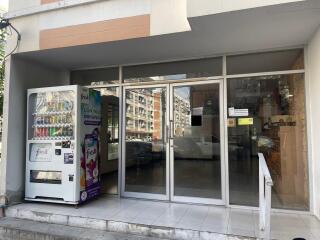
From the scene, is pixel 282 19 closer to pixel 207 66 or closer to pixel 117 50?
pixel 207 66

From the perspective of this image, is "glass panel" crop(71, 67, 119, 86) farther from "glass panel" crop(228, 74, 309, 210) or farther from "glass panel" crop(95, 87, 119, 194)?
"glass panel" crop(228, 74, 309, 210)

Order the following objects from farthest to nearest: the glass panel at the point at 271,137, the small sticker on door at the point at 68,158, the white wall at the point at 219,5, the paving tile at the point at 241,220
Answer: the small sticker on door at the point at 68,158
the glass panel at the point at 271,137
the paving tile at the point at 241,220
the white wall at the point at 219,5

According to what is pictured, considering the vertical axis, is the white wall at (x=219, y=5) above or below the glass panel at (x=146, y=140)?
above

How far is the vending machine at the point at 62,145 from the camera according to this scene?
479 cm

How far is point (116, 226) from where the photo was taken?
13.5 ft

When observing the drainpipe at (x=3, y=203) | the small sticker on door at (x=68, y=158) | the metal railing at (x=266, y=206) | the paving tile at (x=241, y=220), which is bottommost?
A: the paving tile at (x=241, y=220)

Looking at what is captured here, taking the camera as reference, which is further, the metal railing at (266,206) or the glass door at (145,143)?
the glass door at (145,143)

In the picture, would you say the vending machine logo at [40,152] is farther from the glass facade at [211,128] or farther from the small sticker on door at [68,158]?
the glass facade at [211,128]

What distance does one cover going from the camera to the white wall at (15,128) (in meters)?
4.90

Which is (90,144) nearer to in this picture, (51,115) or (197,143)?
(51,115)

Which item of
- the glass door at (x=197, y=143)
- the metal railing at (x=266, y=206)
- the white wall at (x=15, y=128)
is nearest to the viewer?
the metal railing at (x=266, y=206)

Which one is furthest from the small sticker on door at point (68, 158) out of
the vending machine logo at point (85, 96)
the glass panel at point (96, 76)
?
the glass panel at point (96, 76)

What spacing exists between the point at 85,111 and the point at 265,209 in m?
3.35

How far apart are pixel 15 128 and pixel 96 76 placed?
1876mm
